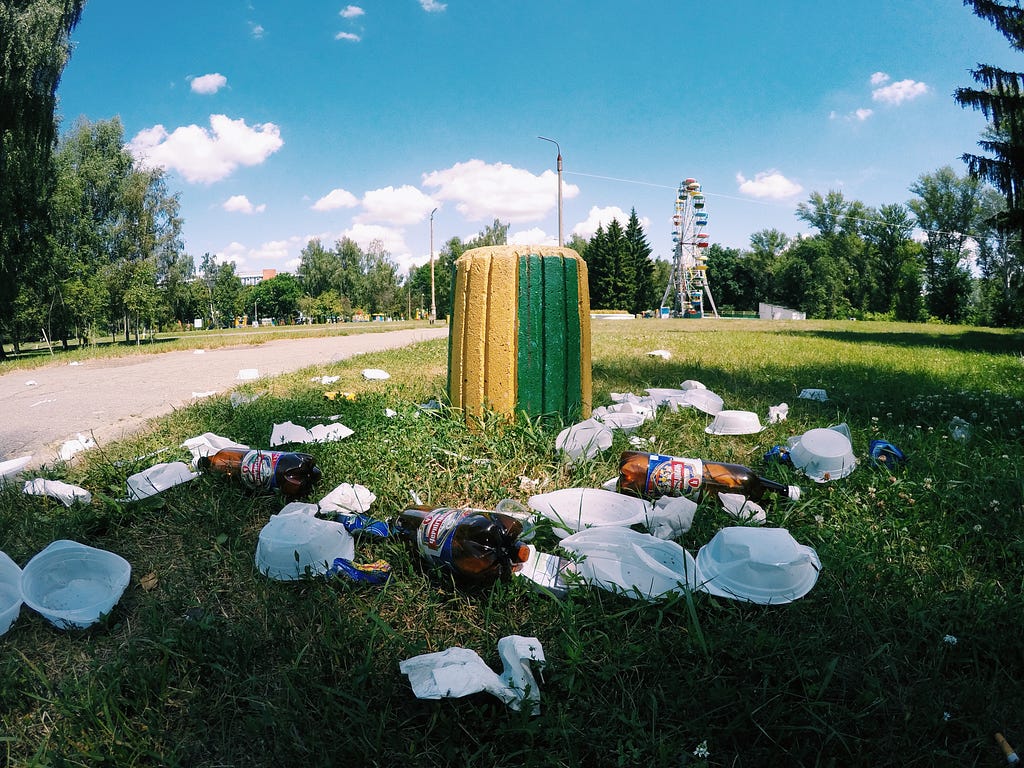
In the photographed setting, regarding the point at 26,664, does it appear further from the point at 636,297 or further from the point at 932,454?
the point at 636,297

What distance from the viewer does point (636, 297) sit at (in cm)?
5356

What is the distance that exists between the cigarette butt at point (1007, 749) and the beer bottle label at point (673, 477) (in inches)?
41.6

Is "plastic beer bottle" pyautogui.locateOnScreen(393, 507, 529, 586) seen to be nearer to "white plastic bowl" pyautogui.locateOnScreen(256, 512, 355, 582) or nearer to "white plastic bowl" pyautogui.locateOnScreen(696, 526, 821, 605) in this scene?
"white plastic bowl" pyautogui.locateOnScreen(256, 512, 355, 582)

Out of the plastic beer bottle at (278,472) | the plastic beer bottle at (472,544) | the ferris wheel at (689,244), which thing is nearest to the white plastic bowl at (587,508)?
A: the plastic beer bottle at (472,544)

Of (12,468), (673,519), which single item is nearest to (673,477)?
(673,519)

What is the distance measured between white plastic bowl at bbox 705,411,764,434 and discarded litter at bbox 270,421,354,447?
1.90 metres

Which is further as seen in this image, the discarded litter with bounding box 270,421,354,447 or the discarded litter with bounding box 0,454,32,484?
the discarded litter with bounding box 270,421,354,447

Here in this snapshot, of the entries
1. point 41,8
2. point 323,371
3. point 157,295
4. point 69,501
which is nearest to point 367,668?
point 69,501

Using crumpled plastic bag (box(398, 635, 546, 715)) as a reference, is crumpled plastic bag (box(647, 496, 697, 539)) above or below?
above

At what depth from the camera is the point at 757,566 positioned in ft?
4.92

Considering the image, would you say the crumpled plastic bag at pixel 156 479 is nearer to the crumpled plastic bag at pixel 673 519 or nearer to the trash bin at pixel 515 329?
the trash bin at pixel 515 329

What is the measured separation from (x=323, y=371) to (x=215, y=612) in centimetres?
454

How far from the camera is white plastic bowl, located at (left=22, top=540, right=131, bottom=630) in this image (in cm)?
149

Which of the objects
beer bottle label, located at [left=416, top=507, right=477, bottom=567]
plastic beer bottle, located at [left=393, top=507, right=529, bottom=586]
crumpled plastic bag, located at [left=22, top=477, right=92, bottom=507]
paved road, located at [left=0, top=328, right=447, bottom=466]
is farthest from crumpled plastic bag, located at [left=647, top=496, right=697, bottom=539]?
paved road, located at [left=0, top=328, right=447, bottom=466]
